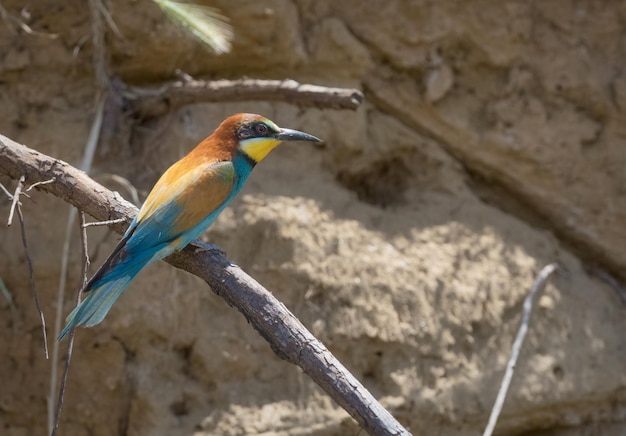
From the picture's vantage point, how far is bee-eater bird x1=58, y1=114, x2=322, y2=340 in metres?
2.46

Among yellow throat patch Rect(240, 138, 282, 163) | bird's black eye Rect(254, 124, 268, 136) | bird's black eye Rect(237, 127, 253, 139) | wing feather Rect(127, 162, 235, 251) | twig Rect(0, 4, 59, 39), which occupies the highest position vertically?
twig Rect(0, 4, 59, 39)

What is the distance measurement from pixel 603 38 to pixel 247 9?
5.63 feet

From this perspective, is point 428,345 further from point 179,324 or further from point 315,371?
point 315,371

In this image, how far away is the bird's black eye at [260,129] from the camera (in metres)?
3.06

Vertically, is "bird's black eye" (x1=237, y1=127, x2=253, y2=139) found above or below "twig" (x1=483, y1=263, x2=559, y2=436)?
above

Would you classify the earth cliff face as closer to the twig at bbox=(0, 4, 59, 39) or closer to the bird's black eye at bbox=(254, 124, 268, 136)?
the twig at bbox=(0, 4, 59, 39)

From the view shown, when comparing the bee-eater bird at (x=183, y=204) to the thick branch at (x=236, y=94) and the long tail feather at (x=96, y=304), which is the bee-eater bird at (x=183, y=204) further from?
the thick branch at (x=236, y=94)

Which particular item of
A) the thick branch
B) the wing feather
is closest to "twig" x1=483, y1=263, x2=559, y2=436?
the thick branch

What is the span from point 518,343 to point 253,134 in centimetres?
149

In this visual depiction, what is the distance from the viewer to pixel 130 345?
11.2 feet

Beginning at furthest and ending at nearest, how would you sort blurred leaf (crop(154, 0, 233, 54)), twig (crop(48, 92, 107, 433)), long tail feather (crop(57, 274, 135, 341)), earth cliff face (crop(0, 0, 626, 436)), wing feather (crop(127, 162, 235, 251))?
earth cliff face (crop(0, 0, 626, 436)) → twig (crop(48, 92, 107, 433)) → blurred leaf (crop(154, 0, 233, 54)) → wing feather (crop(127, 162, 235, 251)) → long tail feather (crop(57, 274, 135, 341))

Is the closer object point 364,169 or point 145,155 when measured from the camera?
point 145,155

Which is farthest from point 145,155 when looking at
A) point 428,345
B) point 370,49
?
point 428,345

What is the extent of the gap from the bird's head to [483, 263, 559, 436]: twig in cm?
133
